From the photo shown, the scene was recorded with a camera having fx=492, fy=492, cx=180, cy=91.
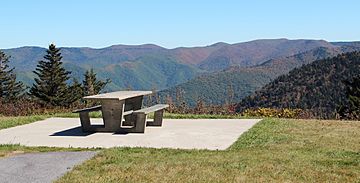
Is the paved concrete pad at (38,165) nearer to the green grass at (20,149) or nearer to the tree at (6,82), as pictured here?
the green grass at (20,149)

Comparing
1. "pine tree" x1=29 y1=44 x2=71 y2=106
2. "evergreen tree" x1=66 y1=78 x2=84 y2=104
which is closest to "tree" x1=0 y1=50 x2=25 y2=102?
"pine tree" x1=29 y1=44 x2=71 y2=106

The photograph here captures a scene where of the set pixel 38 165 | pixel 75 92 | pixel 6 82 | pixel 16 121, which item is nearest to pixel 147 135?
pixel 38 165

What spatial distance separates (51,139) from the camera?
9.12 metres

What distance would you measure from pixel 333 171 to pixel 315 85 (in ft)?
195

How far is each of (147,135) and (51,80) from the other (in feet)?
77.0

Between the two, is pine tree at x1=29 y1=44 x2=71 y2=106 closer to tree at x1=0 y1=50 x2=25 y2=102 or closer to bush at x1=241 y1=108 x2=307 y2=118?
tree at x1=0 y1=50 x2=25 y2=102

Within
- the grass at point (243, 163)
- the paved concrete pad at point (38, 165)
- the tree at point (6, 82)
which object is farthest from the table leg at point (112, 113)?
the tree at point (6, 82)

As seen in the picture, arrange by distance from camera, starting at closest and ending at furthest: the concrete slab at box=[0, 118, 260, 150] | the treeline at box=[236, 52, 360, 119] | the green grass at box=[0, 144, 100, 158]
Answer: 1. the green grass at box=[0, 144, 100, 158]
2. the concrete slab at box=[0, 118, 260, 150]
3. the treeline at box=[236, 52, 360, 119]

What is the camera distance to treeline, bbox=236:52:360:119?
56.8 meters

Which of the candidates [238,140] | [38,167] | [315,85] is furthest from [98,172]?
[315,85]

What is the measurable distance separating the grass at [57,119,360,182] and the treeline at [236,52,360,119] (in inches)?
1779

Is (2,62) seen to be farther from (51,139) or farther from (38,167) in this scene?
(38,167)

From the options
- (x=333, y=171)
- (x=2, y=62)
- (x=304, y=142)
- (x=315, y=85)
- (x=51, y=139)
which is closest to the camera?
(x=333, y=171)

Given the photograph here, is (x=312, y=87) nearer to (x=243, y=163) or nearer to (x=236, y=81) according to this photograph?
(x=243, y=163)
